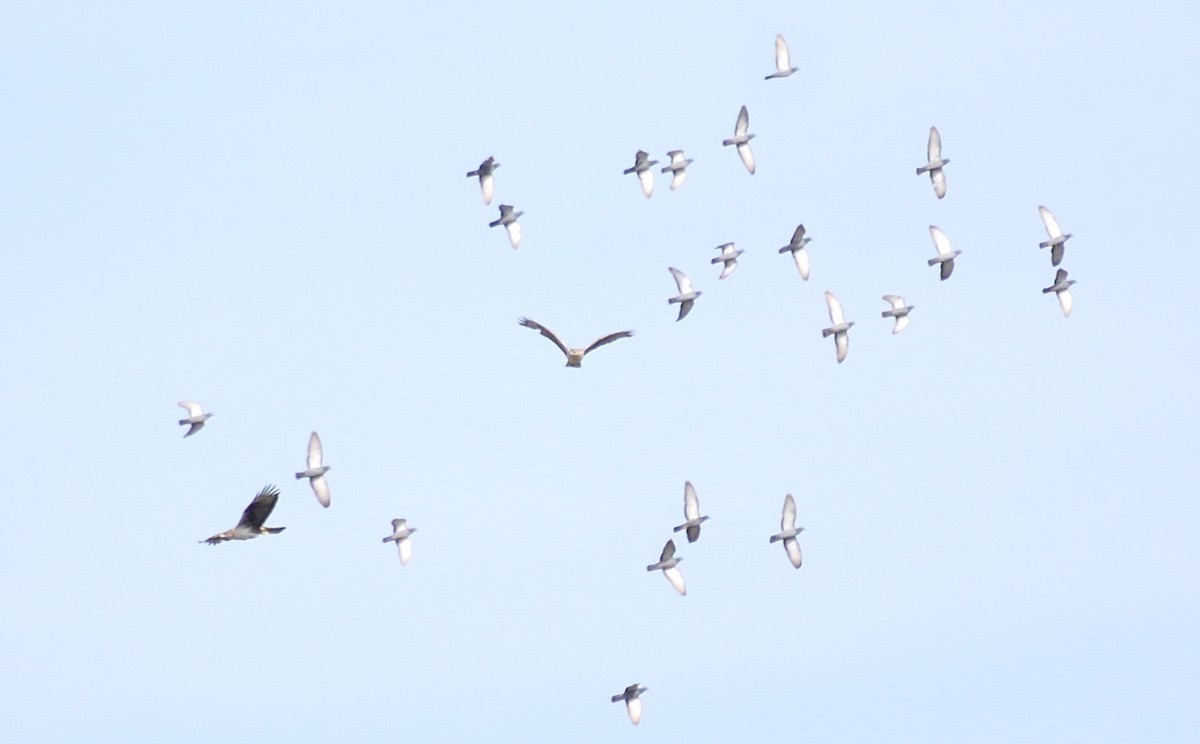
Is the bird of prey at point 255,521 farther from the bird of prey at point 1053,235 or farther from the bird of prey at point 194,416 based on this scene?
the bird of prey at point 1053,235

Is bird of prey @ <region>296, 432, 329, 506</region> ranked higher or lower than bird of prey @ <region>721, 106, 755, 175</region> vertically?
lower

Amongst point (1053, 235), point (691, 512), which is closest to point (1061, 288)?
point (1053, 235)

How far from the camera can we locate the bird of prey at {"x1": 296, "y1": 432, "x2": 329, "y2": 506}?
112m

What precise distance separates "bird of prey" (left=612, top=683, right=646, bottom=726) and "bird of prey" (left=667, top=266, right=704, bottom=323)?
618 inches

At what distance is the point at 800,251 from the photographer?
126m

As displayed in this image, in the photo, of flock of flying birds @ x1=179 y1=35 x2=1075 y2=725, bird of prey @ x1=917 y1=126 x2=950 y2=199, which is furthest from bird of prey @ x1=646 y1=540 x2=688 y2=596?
bird of prey @ x1=917 y1=126 x2=950 y2=199

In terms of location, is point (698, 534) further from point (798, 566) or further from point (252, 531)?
point (252, 531)

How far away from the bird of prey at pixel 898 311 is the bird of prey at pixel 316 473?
90.2 feet

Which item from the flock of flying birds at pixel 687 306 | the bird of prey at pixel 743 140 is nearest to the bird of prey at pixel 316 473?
the flock of flying birds at pixel 687 306

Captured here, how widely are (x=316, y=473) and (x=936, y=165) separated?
101 feet

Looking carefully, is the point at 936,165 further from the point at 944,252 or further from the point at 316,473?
the point at 316,473

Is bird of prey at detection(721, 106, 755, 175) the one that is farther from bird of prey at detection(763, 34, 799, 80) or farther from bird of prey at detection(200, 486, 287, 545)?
bird of prey at detection(200, 486, 287, 545)

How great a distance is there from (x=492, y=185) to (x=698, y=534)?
17.4 m

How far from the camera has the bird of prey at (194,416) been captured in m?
112
